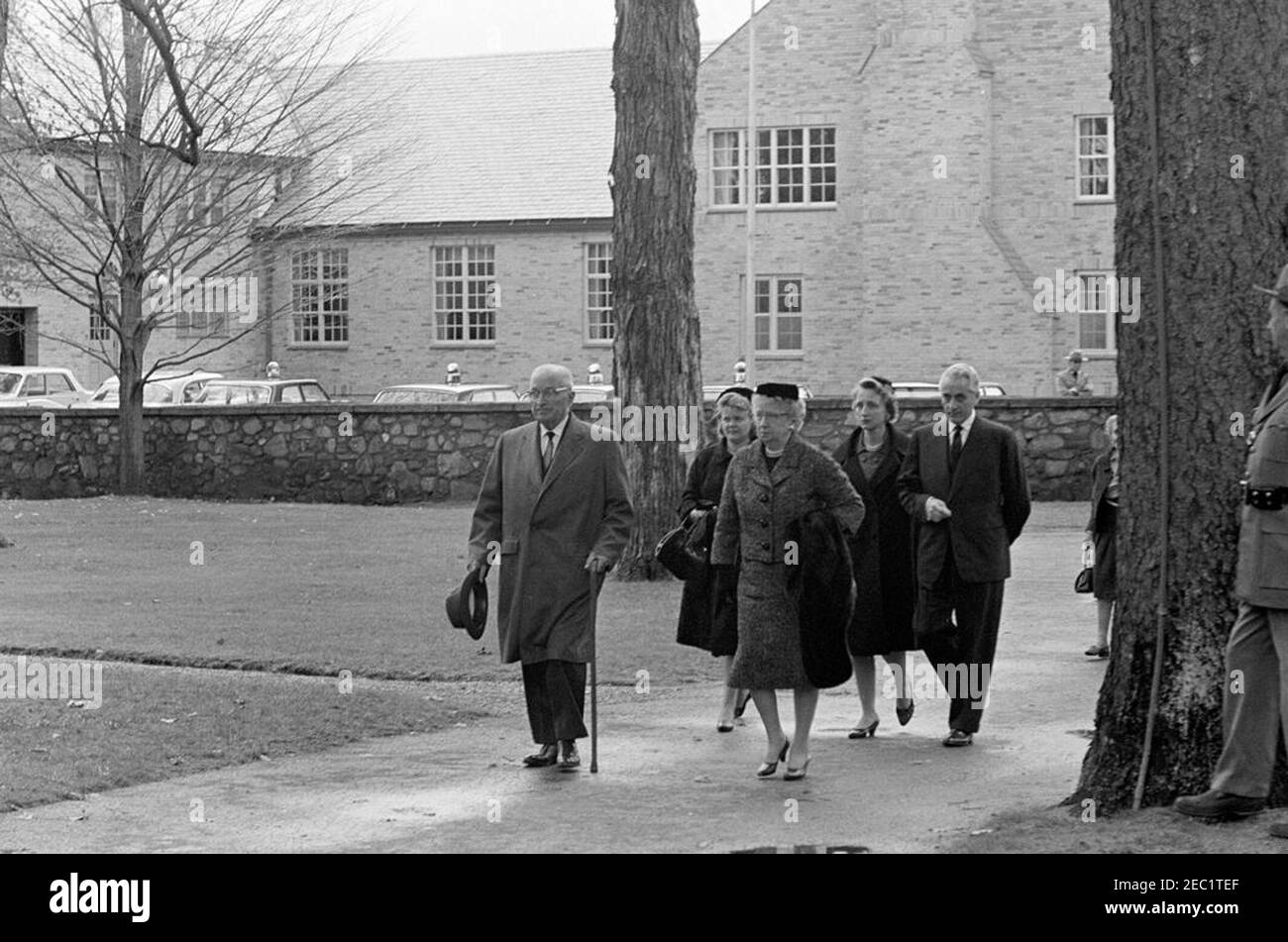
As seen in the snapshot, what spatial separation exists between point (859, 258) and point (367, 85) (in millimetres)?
13625

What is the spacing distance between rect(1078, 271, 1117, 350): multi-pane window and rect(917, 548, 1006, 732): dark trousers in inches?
1258

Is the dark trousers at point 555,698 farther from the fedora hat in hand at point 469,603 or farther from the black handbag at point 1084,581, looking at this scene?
the black handbag at point 1084,581

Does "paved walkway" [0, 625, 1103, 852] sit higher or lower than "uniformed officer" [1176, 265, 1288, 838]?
lower

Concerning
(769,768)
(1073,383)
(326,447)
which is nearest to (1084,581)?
(769,768)

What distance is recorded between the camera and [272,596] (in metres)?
18.5

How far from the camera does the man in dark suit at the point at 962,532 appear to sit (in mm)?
11336

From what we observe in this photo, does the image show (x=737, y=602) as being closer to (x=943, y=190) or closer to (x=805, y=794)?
(x=805, y=794)

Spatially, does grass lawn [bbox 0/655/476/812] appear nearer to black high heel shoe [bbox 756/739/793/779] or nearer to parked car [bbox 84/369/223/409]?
black high heel shoe [bbox 756/739/793/779]

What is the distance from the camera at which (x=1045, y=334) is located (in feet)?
137

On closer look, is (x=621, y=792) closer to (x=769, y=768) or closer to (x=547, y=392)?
(x=769, y=768)

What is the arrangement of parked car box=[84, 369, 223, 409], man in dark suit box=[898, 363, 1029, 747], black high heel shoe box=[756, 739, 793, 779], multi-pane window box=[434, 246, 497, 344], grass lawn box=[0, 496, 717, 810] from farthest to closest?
multi-pane window box=[434, 246, 497, 344]
parked car box=[84, 369, 223, 409]
man in dark suit box=[898, 363, 1029, 747]
grass lawn box=[0, 496, 717, 810]
black high heel shoe box=[756, 739, 793, 779]

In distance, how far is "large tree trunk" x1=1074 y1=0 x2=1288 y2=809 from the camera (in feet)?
27.1

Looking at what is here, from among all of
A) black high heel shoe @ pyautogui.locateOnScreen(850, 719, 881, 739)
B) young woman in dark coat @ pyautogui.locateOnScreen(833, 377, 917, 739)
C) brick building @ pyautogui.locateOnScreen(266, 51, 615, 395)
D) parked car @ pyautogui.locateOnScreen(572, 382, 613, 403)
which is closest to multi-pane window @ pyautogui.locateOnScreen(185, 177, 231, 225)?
parked car @ pyautogui.locateOnScreen(572, 382, 613, 403)

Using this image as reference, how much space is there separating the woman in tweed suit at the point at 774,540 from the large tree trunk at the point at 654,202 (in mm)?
8628
